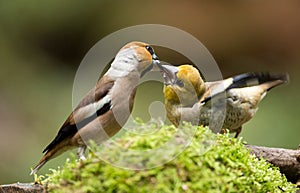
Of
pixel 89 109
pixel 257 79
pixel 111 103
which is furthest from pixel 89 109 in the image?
pixel 257 79

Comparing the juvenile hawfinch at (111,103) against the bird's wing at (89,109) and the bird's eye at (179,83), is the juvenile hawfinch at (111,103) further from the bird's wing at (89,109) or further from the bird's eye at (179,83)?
the bird's eye at (179,83)

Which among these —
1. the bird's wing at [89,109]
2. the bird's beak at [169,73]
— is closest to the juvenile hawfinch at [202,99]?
the bird's beak at [169,73]

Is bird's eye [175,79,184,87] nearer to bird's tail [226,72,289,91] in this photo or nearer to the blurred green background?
bird's tail [226,72,289,91]

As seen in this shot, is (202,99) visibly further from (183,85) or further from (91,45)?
(91,45)

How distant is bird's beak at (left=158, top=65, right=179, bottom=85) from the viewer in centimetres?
363

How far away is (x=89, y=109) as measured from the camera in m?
3.57

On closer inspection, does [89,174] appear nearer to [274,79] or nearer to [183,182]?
[183,182]

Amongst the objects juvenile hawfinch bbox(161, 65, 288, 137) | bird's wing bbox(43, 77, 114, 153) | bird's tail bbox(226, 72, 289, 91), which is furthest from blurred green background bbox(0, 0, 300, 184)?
bird's wing bbox(43, 77, 114, 153)

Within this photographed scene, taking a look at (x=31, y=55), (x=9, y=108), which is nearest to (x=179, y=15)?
(x=31, y=55)

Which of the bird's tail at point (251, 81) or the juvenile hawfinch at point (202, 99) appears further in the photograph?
the bird's tail at point (251, 81)

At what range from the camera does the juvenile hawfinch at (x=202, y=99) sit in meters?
3.71

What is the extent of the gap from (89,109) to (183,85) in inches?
26.1

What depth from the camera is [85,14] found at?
10.1 metres

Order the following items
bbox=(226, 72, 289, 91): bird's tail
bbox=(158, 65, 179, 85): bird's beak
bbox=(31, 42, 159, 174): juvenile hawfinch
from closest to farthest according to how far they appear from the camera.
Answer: bbox=(31, 42, 159, 174): juvenile hawfinch < bbox=(158, 65, 179, 85): bird's beak < bbox=(226, 72, 289, 91): bird's tail
